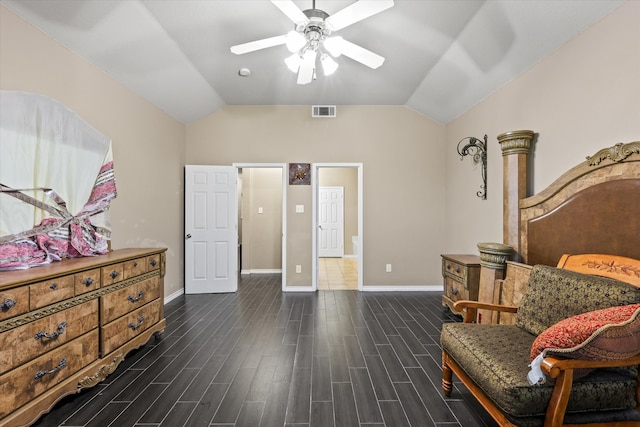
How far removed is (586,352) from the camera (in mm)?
1250

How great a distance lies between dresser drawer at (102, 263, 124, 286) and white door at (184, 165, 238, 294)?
2213 mm

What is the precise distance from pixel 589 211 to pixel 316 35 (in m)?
2.32

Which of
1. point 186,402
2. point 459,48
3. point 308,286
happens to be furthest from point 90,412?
point 459,48

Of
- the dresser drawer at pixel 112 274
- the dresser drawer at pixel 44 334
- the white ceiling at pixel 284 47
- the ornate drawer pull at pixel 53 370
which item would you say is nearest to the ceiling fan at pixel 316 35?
the white ceiling at pixel 284 47

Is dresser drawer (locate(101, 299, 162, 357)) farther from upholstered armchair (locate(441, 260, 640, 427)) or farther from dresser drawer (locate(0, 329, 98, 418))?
upholstered armchair (locate(441, 260, 640, 427))

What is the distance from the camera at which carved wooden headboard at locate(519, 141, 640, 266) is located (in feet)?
5.89

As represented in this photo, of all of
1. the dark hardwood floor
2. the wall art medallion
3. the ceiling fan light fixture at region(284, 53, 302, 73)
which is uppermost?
the ceiling fan light fixture at region(284, 53, 302, 73)

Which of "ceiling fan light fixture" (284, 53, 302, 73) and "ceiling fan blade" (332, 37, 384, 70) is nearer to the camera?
"ceiling fan blade" (332, 37, 384, 70)

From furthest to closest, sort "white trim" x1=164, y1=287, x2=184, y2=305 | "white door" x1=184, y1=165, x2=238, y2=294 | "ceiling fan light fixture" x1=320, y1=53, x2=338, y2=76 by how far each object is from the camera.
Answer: "white door" x1=184, y1=165, x2=238, y2=294 → "white trim" x1=164, y1=287, x2=184, y2=305 → "ceiling fan light fixture" x1=320, y1=53, x2=338, y2=76

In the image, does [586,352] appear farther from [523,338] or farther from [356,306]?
[356,306]

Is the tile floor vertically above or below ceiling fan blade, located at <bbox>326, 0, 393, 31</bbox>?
below

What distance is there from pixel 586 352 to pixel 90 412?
2.82 metres

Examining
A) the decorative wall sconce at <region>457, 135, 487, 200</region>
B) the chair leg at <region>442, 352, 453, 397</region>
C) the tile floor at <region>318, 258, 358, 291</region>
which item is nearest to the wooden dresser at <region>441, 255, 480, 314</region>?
the decorative wall sconce at <region>457, 135, 487, 200</region>

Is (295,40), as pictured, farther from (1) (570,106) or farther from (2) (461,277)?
(2) (461,277)
